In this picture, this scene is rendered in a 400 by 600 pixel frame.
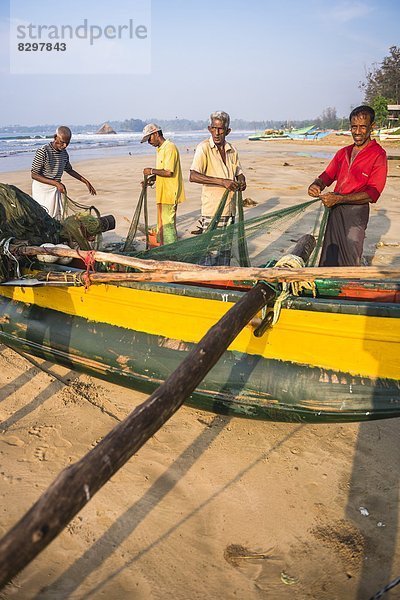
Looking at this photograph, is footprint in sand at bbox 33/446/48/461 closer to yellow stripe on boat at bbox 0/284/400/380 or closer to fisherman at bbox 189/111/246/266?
yellow stripe on boat at bbox 0/284/400/380

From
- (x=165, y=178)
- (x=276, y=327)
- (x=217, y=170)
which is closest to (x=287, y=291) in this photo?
(x=276, y=327)

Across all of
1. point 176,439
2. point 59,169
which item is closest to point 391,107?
point 59,169

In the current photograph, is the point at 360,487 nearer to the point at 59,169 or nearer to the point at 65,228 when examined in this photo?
the point at 65,228

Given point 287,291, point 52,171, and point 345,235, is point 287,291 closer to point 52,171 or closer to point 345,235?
point 345,235

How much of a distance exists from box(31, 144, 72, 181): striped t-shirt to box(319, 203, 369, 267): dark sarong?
3.26 metres

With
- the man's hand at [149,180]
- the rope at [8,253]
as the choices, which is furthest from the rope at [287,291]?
the man's hand at [149,180]

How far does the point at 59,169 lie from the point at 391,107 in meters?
40.4

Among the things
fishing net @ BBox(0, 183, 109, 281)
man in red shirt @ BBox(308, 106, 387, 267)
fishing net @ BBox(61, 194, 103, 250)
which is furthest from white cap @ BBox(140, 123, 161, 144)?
man in red shirt @ BBox(308, 106, 387, 267)

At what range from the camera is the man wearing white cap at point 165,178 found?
5.82 metres

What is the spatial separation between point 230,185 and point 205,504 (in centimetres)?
321

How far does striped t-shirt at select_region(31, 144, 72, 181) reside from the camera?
541 cm

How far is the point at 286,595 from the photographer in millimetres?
2086

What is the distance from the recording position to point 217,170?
5133 mm

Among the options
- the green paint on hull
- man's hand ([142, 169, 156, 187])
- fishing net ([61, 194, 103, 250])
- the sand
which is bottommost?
the sand
